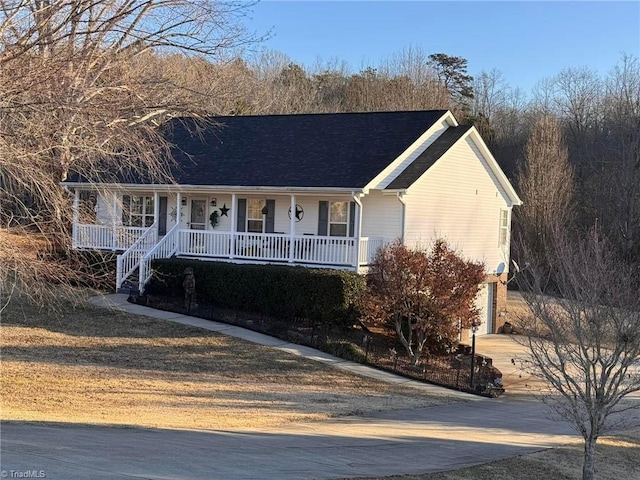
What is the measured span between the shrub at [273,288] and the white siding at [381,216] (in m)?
3.32

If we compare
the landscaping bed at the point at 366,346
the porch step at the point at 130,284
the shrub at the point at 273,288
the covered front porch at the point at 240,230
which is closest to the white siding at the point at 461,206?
the covered front porch at the point at 240,230

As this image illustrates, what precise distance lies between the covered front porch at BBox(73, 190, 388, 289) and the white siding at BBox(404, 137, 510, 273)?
211 cm

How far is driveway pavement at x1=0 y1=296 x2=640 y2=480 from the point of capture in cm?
844

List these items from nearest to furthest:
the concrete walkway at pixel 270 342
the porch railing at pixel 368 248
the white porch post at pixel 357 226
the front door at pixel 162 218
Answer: the concrete walkway at pixel 270 342
the white porch post at pixel 357 226
the porch railing at pixel 368 248
the front door at pixel 162 218

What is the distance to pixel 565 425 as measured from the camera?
16.0 metres

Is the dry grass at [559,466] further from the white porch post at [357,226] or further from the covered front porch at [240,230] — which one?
the covered front porch at [240,230]

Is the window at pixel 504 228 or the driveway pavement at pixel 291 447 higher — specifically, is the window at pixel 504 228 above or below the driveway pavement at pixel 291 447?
above

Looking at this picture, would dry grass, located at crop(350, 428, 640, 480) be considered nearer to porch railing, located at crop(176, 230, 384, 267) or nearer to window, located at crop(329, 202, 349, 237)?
porch railing, located at crop(176, 230, 384, 267)

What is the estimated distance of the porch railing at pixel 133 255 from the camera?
25000 mm

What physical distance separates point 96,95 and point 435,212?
15.9 metres

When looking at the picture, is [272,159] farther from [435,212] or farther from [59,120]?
[59,120]

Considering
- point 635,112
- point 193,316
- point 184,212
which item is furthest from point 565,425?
point 635,112

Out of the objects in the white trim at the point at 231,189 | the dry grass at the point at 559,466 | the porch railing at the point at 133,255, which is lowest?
the dry grass at the point at 559,466

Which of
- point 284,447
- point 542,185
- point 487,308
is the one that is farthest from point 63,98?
point 542,185
